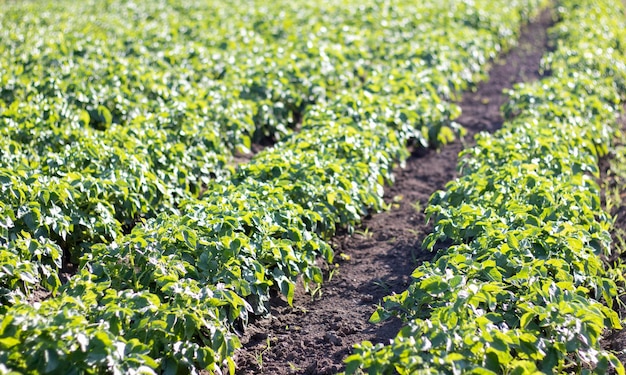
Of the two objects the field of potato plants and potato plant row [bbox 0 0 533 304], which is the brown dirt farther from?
potato plant row [bbox 0 0 533 304]

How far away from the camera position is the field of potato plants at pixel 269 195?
11.9 ft

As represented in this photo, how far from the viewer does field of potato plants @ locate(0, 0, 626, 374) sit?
3621mm

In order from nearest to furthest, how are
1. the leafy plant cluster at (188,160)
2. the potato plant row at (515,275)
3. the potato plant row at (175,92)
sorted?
the potato plant row at (515,275), the leafy plant cluster at (188,160), the potato plant row at (175,92)

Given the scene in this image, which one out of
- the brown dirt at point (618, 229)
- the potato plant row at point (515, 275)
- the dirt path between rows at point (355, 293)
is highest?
the potato plant row at point (515, 275)

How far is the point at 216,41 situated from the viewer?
10227 mm

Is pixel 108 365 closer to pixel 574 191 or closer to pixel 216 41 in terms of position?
pixel 574 191

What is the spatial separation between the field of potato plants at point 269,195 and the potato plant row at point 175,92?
0.03 metres

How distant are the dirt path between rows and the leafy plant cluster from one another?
20cm

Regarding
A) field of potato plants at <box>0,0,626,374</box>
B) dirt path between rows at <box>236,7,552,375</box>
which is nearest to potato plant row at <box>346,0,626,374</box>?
field of potato plants at <box>0,0,626,374</box>

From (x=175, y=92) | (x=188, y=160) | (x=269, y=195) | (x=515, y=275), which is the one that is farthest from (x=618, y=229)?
(x=175, y=92)

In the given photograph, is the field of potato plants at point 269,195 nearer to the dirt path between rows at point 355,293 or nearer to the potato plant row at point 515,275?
the potato plant row at point 515,275

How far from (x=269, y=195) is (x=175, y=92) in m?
2.98

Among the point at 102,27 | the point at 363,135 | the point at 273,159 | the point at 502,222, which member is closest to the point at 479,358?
the point at 502,222

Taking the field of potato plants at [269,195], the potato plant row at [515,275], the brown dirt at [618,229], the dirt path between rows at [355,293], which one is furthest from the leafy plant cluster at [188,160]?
→ the brown dirt at [618,229]
